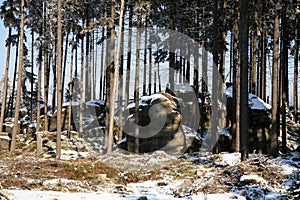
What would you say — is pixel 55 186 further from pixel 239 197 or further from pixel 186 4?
pixel 186 4

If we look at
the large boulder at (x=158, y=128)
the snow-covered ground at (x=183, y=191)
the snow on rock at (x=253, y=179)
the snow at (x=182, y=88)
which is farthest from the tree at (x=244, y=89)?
the snow at (x=182, y=88)

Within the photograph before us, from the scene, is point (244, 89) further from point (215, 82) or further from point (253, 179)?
point (215, 82)

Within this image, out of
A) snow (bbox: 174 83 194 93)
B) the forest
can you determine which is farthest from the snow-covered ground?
snow (bbox: 174 83 194 93)

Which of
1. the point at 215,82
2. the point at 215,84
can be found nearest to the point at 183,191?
the point at 215,84

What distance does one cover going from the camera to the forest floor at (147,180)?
26.0 ft

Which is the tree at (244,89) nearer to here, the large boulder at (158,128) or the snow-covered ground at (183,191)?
the snow-covered ground at (183,191)

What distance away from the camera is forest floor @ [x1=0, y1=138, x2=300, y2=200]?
7.91m

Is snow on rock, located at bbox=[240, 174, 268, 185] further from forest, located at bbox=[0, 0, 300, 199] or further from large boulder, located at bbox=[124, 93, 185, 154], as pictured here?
large boulder, located at bbox=[124, 93, 185, 154]

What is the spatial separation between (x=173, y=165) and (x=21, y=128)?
26.3 meters

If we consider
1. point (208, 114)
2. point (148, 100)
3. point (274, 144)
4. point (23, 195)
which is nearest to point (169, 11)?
point (148, 100)

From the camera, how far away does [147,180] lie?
11109 mm

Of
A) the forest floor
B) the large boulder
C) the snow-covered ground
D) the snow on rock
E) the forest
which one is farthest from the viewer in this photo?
the large boulder

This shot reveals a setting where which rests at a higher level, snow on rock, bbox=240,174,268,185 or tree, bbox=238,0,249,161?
tree, bbox=238,0,249,161

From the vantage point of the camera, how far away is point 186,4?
82.2 ft
